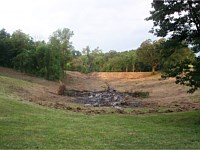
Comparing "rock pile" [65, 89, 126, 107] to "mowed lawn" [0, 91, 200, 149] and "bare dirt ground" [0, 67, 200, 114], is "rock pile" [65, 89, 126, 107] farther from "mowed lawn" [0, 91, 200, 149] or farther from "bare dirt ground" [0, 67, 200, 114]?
"mowed lawn" [0, 91, 200, 149]

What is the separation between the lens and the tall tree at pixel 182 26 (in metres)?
17.7

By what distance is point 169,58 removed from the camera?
20766 millimetres

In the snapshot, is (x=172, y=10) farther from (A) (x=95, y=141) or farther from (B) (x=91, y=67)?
(B) (x=91, y=67)

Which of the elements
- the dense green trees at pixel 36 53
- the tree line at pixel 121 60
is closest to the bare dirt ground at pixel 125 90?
the dense green trees at pixel 36 53

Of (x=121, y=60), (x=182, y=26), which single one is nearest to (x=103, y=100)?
(x=182, y=26)

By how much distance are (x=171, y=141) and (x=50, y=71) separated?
49.5 metres

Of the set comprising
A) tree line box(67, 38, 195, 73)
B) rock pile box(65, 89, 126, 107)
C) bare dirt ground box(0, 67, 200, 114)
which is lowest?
rock pile box(65, 89, 126, 107)

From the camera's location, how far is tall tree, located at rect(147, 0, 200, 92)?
58.0 feet

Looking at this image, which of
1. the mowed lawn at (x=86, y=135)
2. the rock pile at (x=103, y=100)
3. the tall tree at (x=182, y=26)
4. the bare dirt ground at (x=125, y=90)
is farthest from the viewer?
the rock pile at (x=103, y=100)

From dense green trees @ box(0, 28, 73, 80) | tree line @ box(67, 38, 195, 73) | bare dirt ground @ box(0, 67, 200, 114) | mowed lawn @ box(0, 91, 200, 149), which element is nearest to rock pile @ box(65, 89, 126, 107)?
bare dirt ground @ box(0, 67, 200, 114)

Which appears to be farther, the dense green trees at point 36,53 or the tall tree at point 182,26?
the dense green trees at point 36,53

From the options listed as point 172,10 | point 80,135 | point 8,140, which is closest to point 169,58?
point 172,10

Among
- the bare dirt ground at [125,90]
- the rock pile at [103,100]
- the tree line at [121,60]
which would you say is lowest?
the rock pile at [103,100]

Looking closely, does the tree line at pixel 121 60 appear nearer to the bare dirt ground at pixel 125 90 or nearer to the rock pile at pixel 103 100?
the bare dirt ground at pixel 125 90
